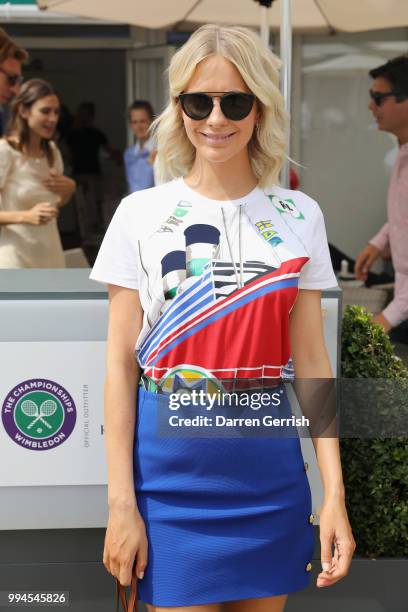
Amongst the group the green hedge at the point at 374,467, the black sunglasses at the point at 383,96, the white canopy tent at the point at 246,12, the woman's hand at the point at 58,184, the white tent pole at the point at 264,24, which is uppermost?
the white canopy tent at the point at 246,12

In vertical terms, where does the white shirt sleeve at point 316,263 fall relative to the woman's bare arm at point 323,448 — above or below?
above

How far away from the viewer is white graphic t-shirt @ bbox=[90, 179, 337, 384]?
6.43ft

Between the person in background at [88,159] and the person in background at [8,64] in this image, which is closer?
the person in background at [8,64]

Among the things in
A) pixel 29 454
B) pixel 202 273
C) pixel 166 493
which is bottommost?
pixel 29 454

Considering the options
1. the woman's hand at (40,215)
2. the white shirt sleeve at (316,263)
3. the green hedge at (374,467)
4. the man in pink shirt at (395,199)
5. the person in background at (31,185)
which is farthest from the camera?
the person in background at (31,185)

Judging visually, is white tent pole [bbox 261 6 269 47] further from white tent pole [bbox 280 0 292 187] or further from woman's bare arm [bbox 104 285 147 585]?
woman's bare arm [bbox 104 285 147 585]

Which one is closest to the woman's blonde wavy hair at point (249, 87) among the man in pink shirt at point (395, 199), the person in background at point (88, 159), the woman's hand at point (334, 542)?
the woman's hand at point (334, 542)

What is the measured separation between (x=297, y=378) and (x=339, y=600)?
1.26m

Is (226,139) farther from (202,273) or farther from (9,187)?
(9,187)

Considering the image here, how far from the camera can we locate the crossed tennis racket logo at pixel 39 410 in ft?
9.06

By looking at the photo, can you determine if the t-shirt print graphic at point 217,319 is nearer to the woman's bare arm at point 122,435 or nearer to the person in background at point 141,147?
the woman's bare arm at point 122,435

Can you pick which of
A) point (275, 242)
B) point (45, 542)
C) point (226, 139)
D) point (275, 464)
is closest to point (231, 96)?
point (226, 139)

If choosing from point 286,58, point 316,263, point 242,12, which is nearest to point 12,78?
point 286,58

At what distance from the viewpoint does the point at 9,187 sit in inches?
195
